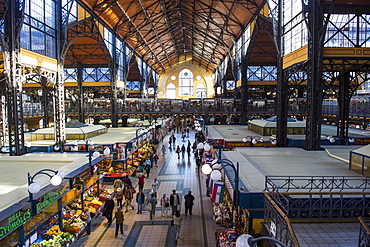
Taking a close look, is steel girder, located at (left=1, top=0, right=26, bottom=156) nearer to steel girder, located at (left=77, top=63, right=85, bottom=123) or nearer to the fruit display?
the fruit display

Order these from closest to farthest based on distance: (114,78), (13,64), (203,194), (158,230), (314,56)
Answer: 1. (158,230)
2. (314,56)
3. (13,64)
4. (203,194)
5. (114,78)

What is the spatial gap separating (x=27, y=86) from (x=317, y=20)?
109 feet

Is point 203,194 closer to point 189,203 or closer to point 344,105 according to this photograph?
point 189,203

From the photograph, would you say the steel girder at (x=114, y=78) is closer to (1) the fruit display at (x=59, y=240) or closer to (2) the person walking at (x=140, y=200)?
(2) the person walking at (x=140, y=200)

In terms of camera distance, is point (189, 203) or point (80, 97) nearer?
point (189, 203)

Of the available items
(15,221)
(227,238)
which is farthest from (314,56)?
(15,221)

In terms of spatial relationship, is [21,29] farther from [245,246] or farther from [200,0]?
[200,0]

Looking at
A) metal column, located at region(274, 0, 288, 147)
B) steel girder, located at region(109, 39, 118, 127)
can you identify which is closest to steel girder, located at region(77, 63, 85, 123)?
steel girder, located at region(109, 39, 118, 127)

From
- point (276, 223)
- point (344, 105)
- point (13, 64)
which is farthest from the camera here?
point (344, 105)

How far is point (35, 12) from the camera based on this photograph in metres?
15.9

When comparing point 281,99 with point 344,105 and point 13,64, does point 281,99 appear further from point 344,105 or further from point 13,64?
point 13,64

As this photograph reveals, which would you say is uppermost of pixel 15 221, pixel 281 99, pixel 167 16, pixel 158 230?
pixel 167 16

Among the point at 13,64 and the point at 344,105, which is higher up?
the point at 13,64

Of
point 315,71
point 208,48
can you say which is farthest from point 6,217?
point 208,48
